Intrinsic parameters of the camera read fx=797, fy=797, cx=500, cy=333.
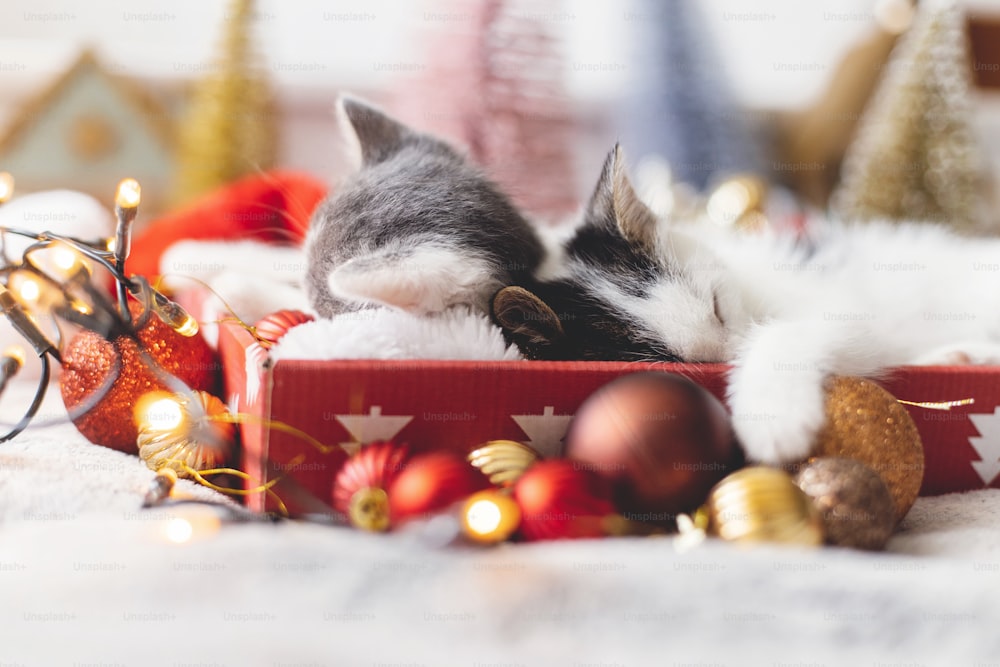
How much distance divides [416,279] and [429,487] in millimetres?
195

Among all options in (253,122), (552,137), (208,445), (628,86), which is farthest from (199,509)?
(628,86)

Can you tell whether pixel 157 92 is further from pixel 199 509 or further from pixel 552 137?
pixel 199 509

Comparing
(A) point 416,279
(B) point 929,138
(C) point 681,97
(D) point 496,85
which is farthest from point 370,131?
(B) point 929,138

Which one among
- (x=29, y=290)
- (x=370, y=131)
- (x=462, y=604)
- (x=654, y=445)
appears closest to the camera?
(x=462, y=604)

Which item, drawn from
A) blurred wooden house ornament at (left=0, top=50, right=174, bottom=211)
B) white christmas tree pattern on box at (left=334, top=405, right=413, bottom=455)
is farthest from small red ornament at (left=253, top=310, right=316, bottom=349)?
blurred wooden house ornament at (left=0, top=50, right=174, bottom=211)

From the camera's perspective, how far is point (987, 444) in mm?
790

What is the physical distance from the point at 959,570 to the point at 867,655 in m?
0.13

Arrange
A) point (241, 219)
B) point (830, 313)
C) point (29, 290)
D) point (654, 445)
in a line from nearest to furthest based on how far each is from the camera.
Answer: point (654, 445)
point (29, 290)
point (830, 313)
point (241, 219)

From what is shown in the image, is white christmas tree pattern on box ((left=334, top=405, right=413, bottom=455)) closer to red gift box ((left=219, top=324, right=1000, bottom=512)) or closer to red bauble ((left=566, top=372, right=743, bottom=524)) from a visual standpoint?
red gift box ((left=219, top=324, right=1000, bottom=512))

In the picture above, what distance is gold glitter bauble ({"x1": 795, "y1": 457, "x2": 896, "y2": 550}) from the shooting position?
24.0 inches

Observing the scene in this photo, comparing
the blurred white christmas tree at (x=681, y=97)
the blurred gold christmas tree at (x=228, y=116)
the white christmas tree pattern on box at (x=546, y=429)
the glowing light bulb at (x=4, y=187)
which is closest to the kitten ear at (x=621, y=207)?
the white christmas tree pattern on box at (x=546, y=429)

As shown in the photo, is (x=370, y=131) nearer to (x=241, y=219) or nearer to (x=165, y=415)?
(x=241, y=219)

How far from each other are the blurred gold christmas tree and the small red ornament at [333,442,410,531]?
1219 mm

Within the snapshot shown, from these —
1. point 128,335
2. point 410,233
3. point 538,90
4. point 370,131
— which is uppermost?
point 538,90
